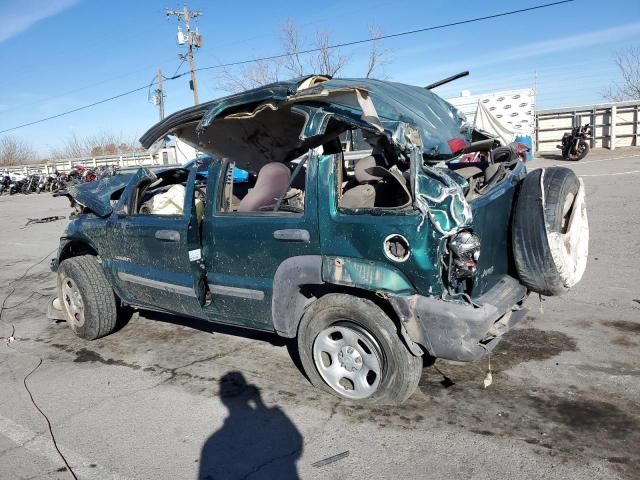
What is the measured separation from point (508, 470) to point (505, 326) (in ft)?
3.16

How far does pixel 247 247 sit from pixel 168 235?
883mm

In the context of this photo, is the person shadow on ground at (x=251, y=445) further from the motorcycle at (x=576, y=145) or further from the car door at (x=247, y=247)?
the motorcycle at (x=576, y=145)

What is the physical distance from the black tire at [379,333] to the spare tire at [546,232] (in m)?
1.01

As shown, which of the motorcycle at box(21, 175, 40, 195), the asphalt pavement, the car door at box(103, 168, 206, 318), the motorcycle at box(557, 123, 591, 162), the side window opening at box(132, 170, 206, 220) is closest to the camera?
the asphalt pavement

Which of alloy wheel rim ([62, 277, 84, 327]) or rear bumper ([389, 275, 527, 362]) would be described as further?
alloy wheel rim ([62, 277, 84, 327])

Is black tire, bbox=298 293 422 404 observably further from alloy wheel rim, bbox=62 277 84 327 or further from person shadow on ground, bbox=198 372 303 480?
alloy wheel rim, bbox=62 277 84 327

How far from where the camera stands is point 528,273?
12.2 feet

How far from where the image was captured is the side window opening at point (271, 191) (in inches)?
161

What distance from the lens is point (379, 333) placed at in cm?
338

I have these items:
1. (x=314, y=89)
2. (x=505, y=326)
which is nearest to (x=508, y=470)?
(x=505, y=326)

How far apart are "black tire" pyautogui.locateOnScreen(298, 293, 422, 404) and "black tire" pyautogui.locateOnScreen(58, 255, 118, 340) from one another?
2564mm

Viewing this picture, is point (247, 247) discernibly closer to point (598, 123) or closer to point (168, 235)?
point (168, 235)

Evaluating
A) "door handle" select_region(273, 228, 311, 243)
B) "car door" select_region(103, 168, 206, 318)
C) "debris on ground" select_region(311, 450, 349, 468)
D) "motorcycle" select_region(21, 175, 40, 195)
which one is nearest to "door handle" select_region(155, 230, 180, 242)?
"car door" select_region(103, 168, 206, 318)

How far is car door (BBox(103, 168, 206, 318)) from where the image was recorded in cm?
441
